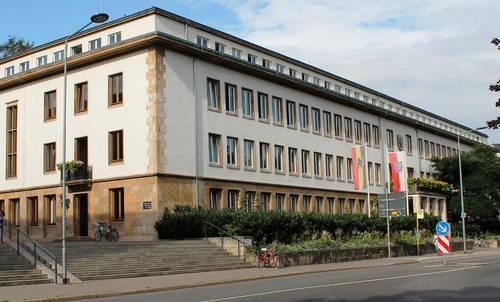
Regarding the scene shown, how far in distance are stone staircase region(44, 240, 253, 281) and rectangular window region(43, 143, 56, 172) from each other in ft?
42.0

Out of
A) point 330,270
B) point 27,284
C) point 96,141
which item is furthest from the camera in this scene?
point 96,141

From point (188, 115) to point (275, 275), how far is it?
1508cm

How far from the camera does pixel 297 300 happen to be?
48.4 feet

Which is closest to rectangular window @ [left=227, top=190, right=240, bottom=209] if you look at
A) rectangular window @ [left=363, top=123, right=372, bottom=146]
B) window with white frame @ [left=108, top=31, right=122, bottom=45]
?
window with white frame @ [left=108, top=31, right=122, bottom=45]

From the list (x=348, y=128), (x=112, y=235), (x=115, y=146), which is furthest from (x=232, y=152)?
(x=348, y=128)

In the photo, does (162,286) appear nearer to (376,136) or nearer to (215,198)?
(215,198)

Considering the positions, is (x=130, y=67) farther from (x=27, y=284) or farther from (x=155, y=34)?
(x=27, y=284)

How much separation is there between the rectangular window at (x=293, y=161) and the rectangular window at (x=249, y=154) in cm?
483

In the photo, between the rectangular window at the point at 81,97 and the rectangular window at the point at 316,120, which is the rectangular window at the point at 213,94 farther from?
the rectangular window at the point at 316,120

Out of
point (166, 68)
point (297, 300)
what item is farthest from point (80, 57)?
point (297, 300)

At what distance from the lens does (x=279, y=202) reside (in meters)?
45.9

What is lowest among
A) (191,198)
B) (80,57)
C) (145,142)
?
(191,198)


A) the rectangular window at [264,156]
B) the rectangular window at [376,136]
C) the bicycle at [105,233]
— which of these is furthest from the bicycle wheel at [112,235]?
the rectangular window at [376,136]

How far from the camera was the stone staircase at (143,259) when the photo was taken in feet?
82.0
